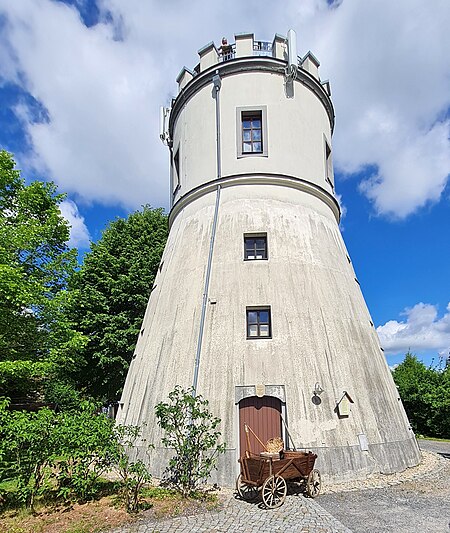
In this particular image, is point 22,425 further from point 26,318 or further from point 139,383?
point 26,318

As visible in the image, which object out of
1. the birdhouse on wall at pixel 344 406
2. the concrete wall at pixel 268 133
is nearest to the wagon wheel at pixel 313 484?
the birdhouse on wall at pixel 344 406

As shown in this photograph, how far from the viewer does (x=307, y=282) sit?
12.4 metres

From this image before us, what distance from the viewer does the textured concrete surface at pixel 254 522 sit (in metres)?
7.11

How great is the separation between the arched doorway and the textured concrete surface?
2.03m

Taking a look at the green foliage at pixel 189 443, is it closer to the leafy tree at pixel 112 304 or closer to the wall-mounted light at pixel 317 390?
the wall-mounted light at pixel 317 390

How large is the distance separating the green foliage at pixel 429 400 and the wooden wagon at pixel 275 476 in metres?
16.1

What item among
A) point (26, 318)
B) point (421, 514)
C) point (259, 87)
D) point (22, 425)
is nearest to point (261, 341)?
point (421, 514)

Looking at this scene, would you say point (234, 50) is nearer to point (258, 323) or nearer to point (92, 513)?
point (258, 323)

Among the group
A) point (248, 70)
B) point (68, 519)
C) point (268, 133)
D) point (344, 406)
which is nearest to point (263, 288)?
point (344, 406)

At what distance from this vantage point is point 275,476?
8.36 metres

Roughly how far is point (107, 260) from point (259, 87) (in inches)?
489

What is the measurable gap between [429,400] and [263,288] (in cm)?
1602

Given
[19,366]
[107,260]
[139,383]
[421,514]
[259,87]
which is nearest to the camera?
[421,514]

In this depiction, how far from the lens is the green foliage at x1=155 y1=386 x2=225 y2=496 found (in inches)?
370
